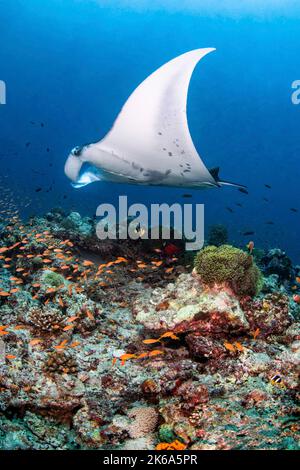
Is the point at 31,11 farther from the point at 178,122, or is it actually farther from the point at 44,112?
the point at 178,122

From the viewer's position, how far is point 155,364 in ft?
13.3

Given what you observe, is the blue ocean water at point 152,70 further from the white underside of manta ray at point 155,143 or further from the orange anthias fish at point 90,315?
the orange anthias fish at point 90,315

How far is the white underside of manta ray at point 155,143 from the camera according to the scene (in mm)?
4527

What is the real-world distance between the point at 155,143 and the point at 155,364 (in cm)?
366

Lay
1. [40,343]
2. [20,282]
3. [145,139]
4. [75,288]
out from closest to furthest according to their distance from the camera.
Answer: [40,343] < [145,139] < [75,288] < [20,282]

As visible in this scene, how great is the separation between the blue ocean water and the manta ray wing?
44.4 meters

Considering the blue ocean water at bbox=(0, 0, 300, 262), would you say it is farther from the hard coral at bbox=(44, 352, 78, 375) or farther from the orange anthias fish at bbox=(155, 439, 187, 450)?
the orange anthias fish at bbox=(155, 439, 187, 450)

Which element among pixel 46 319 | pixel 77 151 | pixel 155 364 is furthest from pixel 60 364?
pixel 77 151

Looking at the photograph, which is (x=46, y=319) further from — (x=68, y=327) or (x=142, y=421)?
(x=142, y=421)

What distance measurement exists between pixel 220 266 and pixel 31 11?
78.5 meters

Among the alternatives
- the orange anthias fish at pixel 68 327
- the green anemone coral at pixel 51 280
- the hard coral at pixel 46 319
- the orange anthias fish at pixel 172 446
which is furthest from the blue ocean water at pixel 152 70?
the orange anthias fish at pixel 172 446

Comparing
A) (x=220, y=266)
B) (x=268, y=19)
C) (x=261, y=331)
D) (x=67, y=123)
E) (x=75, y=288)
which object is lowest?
(x=261, y=331)

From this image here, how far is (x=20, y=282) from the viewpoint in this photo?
6027 mm

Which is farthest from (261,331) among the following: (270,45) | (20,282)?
(270,45)
